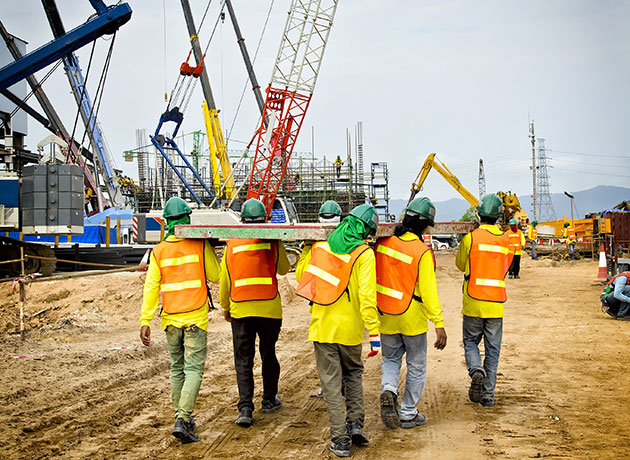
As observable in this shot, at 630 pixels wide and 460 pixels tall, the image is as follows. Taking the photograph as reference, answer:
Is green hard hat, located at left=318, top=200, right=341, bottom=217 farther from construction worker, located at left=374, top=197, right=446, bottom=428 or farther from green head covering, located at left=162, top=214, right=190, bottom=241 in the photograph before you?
green head covering, located at left=162, top=214, right=190, bottom=241

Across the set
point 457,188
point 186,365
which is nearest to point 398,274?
point 186,365

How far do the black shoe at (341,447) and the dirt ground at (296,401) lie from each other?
0.27 feet

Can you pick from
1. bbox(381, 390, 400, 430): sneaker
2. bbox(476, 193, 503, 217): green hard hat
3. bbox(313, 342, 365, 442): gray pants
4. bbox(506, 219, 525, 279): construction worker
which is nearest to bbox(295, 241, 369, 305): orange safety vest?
bbox(313, 342, 365, 442): gray pants

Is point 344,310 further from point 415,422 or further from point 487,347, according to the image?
point 487,347

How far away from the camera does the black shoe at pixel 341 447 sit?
476cm

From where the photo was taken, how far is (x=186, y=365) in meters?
5.40

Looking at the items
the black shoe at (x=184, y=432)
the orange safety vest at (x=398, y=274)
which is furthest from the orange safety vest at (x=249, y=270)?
the black shoe at (x=184, y=432)

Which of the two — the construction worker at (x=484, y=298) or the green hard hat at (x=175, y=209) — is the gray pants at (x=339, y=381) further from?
the green hard hat at (x=175, y=209)

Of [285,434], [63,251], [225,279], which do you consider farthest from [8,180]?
[285,434]

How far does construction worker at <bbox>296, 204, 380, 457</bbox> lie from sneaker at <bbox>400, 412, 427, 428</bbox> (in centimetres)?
63

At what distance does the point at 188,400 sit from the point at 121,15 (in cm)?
1464

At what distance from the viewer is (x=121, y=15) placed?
16.9 m

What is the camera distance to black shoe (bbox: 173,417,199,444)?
5.12 metres

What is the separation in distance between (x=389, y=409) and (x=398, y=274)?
1232 millimetres
